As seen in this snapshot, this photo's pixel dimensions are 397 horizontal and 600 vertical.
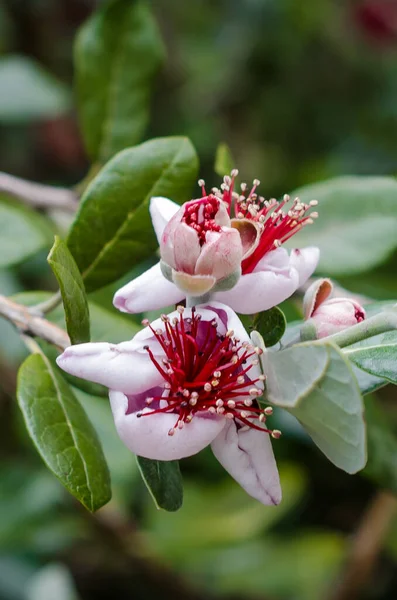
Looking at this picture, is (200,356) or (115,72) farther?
(115,72)

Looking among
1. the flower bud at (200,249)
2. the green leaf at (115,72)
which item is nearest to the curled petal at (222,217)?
the flower bud at (200,249)

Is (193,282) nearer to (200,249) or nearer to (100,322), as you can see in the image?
(200,249)

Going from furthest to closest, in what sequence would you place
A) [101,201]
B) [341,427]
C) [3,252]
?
[3,252]
[101,201]
[341,427]

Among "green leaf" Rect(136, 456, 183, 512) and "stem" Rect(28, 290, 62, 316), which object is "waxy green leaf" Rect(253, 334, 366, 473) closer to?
"green leaf" Rect(136, 456, 183, 512)

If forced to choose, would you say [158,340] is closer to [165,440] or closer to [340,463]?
[165,440]

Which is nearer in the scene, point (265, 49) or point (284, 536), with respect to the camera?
point (284, 536)

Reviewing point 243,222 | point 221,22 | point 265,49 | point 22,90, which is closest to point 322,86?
point 265,49

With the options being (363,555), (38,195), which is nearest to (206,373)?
(38,195)
